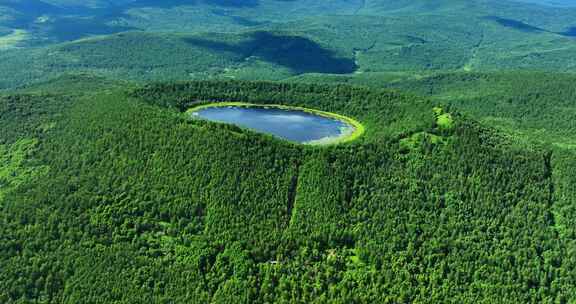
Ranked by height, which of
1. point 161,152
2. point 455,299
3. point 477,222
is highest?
point 161,152

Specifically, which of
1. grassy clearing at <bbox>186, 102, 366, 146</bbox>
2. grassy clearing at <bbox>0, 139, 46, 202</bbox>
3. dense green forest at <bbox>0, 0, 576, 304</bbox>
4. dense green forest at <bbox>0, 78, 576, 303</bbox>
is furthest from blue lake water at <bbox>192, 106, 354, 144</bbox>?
grassy clearing at <bbox>0, 139, 46, 202</bbox>

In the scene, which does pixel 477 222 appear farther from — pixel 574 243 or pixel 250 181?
pixel 250 181

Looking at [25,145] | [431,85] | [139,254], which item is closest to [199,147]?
[139,254]

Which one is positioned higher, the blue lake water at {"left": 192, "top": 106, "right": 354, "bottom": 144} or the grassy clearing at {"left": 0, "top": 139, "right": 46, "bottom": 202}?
the blue lake water at {"left": 192, "top": 106, "right": 354, "bottom": 144}

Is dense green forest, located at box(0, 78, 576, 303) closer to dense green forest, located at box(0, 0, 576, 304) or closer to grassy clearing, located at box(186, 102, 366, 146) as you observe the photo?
dense green forest, located at box(0, 0, 576, 304)

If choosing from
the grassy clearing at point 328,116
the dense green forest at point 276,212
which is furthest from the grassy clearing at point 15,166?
the grassy clearing at point 328,116

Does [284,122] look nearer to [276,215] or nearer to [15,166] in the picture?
[276,215]

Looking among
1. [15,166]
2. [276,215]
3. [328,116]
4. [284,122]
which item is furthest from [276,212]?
[15,166]
